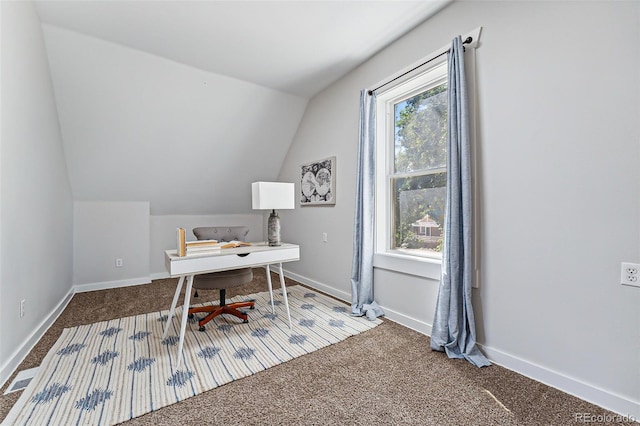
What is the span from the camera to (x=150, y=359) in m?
1.96

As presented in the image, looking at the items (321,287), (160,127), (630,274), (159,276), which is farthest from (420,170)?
(159,276)

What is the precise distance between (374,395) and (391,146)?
223 centimetres

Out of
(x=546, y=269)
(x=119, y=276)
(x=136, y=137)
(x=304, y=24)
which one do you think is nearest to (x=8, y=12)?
(x=136, y=137)

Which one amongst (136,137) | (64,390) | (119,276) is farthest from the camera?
(119,276)

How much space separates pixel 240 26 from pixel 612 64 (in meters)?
2.50

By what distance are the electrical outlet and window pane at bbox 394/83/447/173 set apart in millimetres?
1268

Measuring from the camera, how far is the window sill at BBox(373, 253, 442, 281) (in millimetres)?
2318

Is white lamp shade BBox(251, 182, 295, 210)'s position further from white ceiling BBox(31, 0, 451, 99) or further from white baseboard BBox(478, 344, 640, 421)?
white baseboard BBox(478, 344, 640, 421)

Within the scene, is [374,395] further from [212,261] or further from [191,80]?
[191,80]

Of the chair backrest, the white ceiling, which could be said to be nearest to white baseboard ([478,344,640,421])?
the chair backrest

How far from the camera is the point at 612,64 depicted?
→ 1460mm

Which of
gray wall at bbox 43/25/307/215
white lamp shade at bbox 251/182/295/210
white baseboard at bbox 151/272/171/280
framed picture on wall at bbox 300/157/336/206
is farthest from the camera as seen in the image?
white baseboard at bbox 151/272/171/280

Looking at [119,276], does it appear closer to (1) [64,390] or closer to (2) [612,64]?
(1) [64,390]

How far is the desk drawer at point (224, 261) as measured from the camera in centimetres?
192
